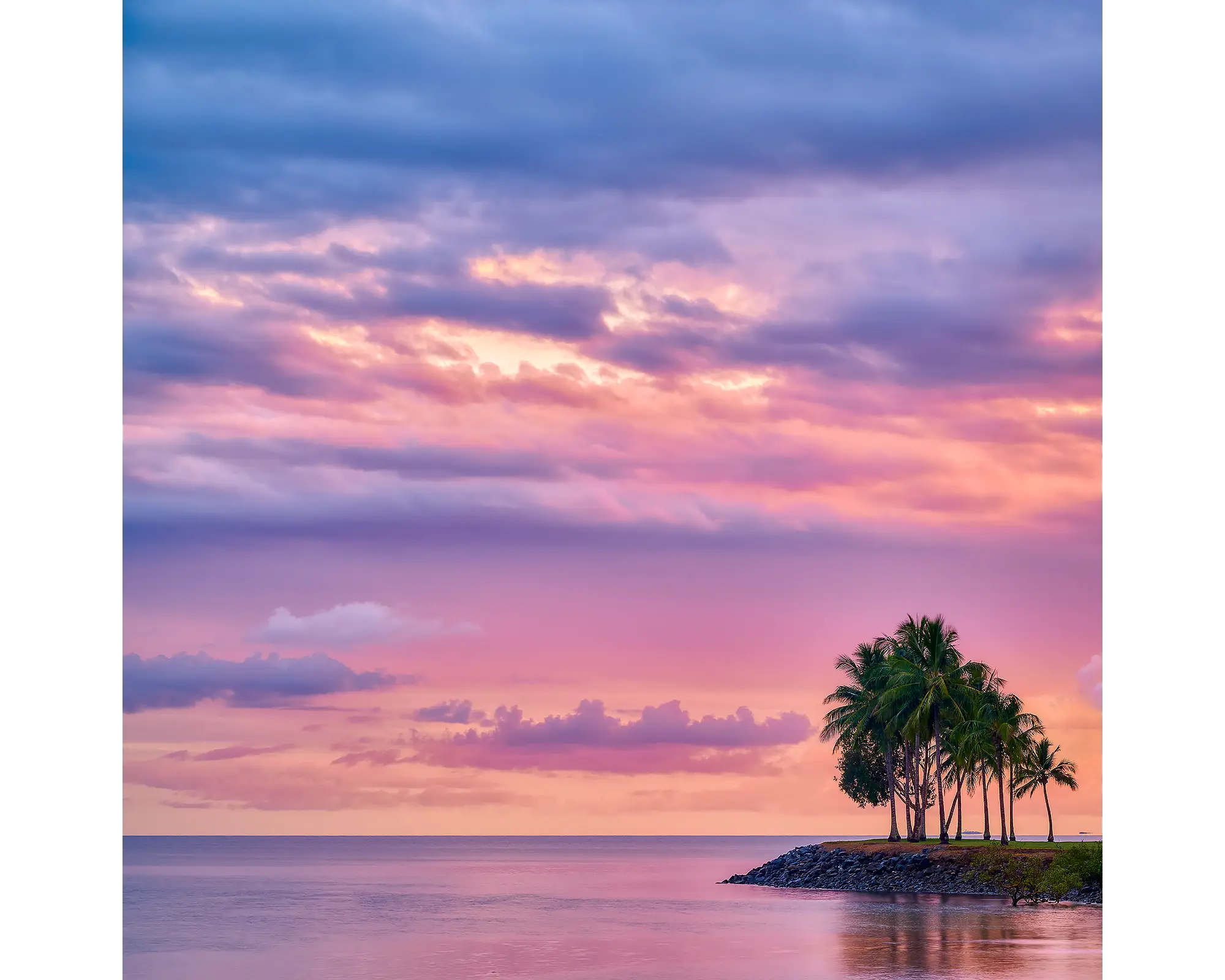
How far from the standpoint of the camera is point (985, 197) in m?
11.9

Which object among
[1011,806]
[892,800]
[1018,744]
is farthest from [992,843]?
[892,800]

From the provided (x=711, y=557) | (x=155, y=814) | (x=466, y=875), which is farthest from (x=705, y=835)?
(x=711, y=557)

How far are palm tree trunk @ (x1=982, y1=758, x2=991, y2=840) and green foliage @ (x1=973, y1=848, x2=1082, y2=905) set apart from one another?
112 cm

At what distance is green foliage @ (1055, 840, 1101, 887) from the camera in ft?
42.4

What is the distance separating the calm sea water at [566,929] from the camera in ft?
37.8

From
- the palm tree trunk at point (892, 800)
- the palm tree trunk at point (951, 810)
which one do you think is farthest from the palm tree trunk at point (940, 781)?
the palm tree trunk at point (892, 800)

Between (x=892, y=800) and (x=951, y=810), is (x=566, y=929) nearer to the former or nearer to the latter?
(x=951, y=810)

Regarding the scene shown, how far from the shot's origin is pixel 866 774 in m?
21.8

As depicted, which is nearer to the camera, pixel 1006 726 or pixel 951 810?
pixel 1006 726

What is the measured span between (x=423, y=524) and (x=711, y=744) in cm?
571

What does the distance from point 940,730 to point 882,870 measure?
2044 mm
